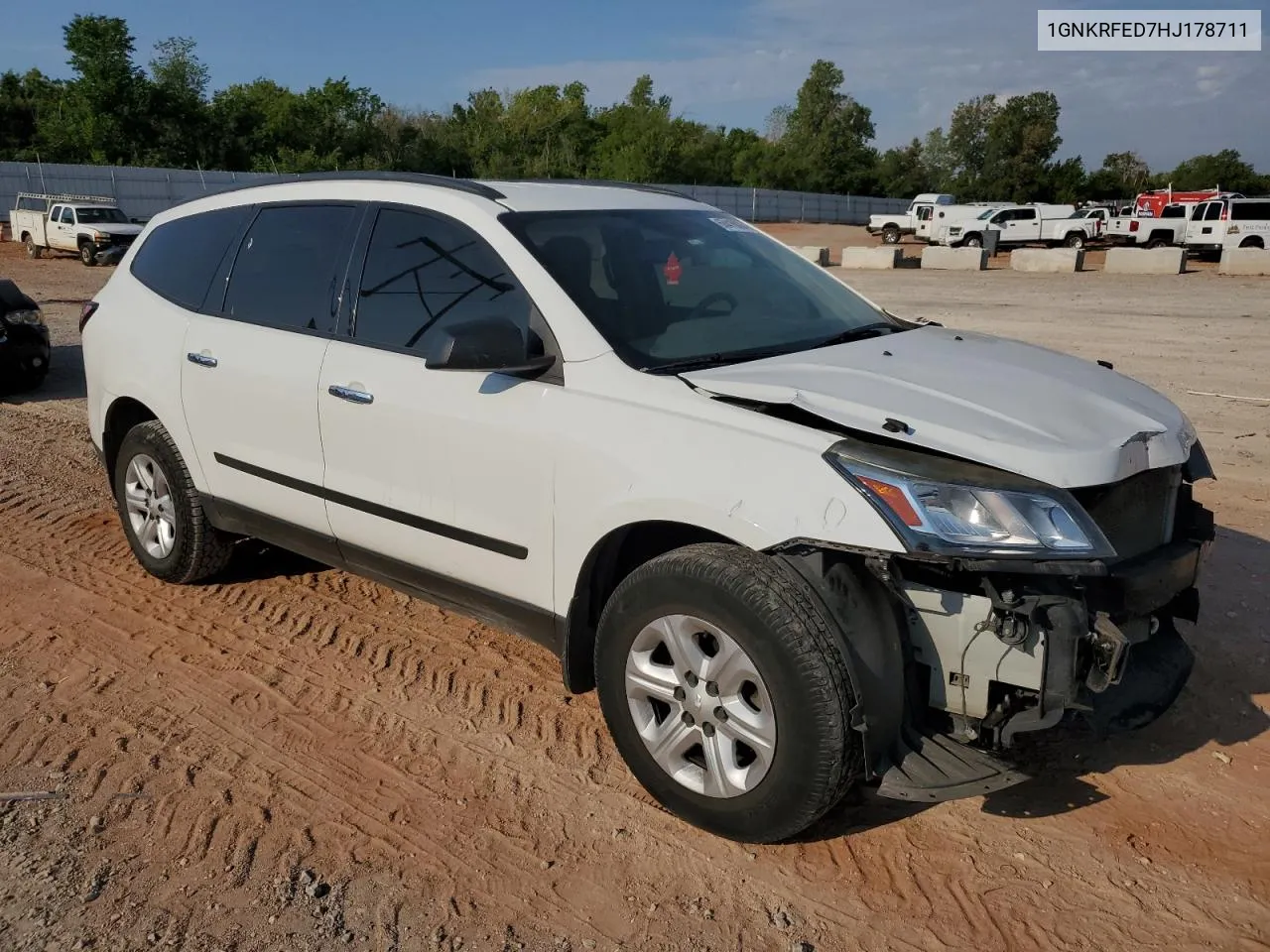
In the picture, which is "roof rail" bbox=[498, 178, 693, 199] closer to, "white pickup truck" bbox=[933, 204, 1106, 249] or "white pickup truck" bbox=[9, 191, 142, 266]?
"white pickup truck" bbox=[9, 191, 142, 266]

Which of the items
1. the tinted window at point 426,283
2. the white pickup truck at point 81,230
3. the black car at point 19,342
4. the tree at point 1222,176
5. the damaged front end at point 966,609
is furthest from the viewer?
the tree at point 1222,176

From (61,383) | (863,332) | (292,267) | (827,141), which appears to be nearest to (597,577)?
(863,332)

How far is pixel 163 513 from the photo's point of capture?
523cm

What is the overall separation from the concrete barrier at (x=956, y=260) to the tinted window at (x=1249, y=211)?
7870mm

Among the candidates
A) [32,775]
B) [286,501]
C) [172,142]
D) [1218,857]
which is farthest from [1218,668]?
[172,142]

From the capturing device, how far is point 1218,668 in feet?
13.8

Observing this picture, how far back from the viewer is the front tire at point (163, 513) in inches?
198

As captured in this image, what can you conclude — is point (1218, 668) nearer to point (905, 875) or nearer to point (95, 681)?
point (905, 875)

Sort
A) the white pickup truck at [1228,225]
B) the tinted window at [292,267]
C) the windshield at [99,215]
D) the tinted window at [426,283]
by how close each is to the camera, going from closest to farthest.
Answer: the tinted window at [426,283] < the tinted window at [292,267] < the windshield at [99,215] < the white pickup truck at [1228,225]

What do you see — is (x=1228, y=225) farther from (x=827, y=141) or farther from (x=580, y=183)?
(x=827, y=141)

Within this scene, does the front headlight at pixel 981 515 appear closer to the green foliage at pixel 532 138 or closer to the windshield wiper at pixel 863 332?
the windshield wiper at pixel 863 332

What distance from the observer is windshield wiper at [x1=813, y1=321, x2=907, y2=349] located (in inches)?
154

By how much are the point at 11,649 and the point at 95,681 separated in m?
0.57

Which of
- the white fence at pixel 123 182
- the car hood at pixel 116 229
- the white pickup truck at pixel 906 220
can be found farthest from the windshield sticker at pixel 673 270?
the white pickup truck at pixel 906 220
